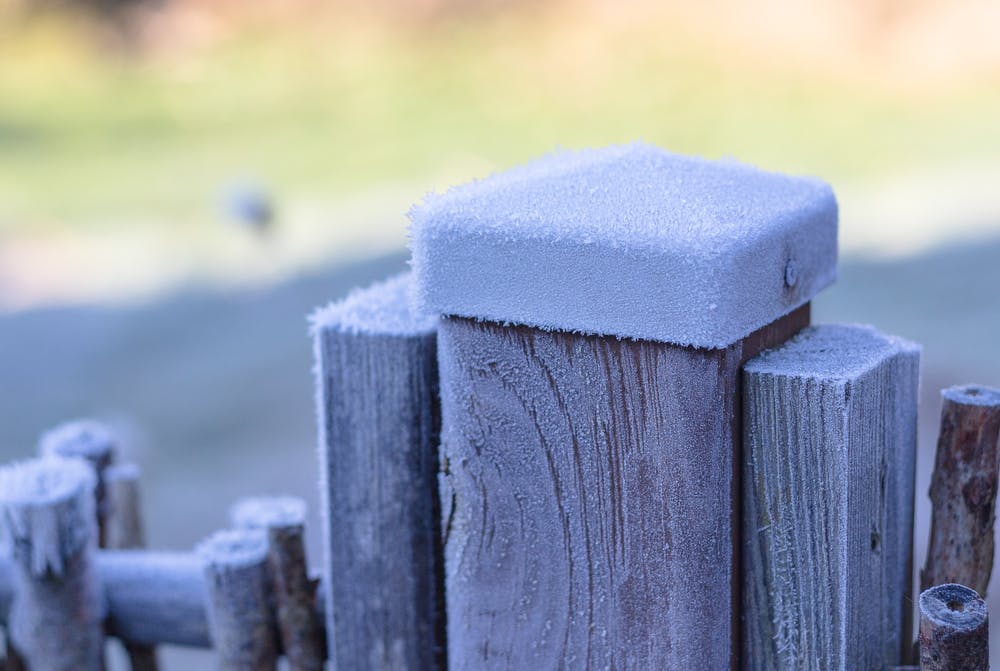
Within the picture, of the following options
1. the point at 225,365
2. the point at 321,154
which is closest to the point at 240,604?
the point at 225,365

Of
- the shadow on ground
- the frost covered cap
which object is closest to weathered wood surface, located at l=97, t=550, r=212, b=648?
the frost covered cap

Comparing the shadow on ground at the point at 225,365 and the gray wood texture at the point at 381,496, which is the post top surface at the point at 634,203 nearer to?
the gray wood texture at the point at 381,496

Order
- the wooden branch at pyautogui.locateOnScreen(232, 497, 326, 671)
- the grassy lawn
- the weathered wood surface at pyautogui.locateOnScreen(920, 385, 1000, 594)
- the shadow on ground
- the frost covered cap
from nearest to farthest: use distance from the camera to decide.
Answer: the frost covered cap
the weathered wood surface at pyautogui.locateOnScreen(920, 385, 1000, 594)
the wooden branch at pyautogui.locateOnScreen(232, 497, 326, 671)
the shadow on ground
the grassy lawn

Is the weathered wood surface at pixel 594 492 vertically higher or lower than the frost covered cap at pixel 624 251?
lower

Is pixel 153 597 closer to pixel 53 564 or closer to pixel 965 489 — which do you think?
pixel 53 564

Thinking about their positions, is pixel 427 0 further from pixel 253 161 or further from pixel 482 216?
pixel 482 216

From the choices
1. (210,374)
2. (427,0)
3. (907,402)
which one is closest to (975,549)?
(907,402)

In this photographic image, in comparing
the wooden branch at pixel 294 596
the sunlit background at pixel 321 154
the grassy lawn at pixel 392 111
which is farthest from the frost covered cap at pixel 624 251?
the grassy lawn at pixel 392 111

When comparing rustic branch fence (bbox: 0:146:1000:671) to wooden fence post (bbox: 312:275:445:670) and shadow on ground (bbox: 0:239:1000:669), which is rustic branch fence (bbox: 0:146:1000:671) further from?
shadow on ground (bbox: 0:239:1000:669)
